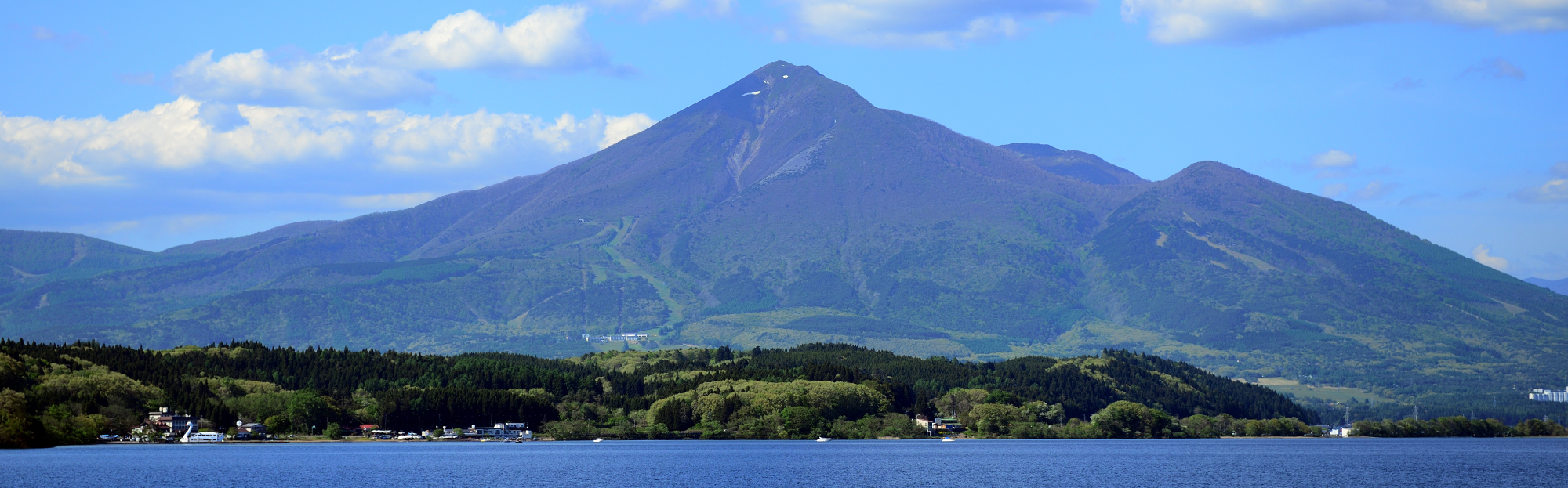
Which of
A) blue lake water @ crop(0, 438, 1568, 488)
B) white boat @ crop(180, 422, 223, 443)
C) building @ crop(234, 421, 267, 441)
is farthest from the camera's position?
building @ crop(234, 421, 267, 441)

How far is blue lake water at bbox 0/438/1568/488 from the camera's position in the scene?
342 feet

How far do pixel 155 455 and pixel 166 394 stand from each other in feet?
129

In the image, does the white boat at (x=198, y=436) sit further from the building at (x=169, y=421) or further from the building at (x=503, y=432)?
the building at (x=503, y=432)

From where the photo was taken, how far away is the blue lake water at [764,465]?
104 meters

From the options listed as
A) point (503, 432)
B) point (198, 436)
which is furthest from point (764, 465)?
point (503, 432)

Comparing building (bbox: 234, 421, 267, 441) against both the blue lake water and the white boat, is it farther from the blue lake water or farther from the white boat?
the blue lake water

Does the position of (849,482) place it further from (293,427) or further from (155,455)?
(293,427)

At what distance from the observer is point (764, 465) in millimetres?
124062

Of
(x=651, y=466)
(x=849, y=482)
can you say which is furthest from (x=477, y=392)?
(x=849, y=482)

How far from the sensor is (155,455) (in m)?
128

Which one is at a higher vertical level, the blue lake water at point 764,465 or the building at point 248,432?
the building at point 248,432

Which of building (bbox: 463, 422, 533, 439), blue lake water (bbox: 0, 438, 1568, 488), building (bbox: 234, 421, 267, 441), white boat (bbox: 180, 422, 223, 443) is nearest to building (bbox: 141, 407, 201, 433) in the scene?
white boat (bbox: 180, 422, 223, 443)

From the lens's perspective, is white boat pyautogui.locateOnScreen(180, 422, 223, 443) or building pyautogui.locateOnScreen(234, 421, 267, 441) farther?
building pyautogui.locateOnScreen(234, 421, 267, 441)

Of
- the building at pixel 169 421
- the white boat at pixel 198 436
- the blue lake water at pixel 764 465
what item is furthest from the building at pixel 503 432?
the building at pixel 169 421
